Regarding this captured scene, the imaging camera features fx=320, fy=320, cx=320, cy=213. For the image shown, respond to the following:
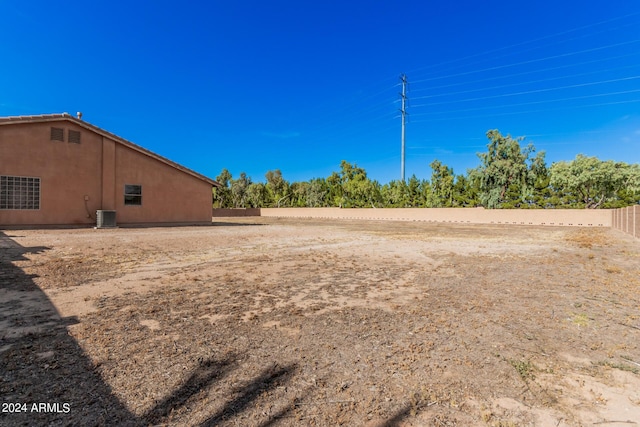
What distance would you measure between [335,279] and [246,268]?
2.13m

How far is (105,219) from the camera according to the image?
57.7 ft

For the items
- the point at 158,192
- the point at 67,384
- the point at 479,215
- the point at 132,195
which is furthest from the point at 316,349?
the point at 479,215

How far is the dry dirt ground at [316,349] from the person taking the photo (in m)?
2.15

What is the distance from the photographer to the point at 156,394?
227 cm

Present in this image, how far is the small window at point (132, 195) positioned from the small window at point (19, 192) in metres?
3.99

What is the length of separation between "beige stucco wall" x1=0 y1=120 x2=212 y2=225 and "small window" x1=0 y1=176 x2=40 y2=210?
0.24 m

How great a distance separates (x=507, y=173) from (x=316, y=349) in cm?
4320

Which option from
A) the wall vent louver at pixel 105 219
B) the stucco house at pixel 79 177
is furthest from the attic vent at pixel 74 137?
the wall vent louver at pixel 105 219

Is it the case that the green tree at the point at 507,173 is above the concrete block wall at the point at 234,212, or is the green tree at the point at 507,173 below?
above

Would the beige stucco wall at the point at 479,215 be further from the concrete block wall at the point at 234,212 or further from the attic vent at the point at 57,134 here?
the attic vent at the point at 57,134

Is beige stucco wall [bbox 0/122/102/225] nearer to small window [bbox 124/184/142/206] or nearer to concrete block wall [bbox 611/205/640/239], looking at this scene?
small window [bbox 124/184/142/206]

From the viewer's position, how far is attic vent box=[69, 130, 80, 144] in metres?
17.4

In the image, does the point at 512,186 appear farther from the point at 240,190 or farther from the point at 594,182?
the point at 240,190

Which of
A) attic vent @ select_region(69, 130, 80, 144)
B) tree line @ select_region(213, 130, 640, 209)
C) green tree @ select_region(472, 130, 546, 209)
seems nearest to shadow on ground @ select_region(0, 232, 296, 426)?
attic vent @ select_region(69, 130, 80, 144)
